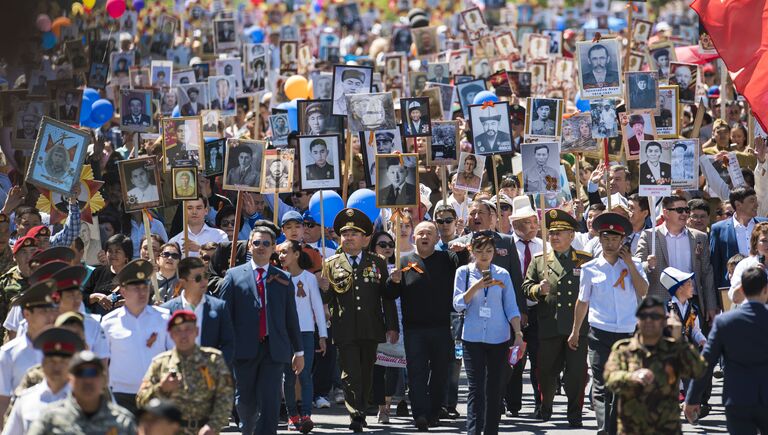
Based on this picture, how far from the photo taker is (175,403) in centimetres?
903

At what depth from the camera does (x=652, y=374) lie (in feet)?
30.5

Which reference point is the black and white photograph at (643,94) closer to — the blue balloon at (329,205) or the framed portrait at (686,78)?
the blue balloon at (329,205)

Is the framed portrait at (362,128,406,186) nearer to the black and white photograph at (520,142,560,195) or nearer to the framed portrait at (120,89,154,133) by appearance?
the black and white photograph at (520,142,560,195)

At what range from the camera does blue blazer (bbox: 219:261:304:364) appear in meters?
11.7

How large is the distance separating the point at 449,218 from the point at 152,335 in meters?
5.17

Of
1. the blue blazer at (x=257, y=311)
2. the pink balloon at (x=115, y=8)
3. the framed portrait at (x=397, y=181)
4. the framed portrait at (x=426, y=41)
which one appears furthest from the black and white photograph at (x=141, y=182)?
the pink balloon at (x=115, y=8)

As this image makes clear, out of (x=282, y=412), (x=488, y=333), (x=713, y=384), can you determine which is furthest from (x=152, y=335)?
(x=713, y=384)

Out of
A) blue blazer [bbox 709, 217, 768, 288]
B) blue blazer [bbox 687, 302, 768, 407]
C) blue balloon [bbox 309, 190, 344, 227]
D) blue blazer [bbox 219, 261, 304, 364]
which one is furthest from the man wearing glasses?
blue blazer [bbox 709, 217, 768, 288]

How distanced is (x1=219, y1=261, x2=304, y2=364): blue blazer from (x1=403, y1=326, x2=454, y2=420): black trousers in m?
1.65

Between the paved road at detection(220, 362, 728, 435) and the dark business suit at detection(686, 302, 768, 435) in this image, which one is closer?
the dark business suit at detection(686, 302, 768, 435)

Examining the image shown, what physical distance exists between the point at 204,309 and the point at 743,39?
802 centimetres

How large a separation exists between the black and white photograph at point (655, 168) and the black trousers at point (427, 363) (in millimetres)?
2837

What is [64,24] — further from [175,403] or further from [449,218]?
[175,403]

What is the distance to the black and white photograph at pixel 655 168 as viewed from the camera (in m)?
14.9
